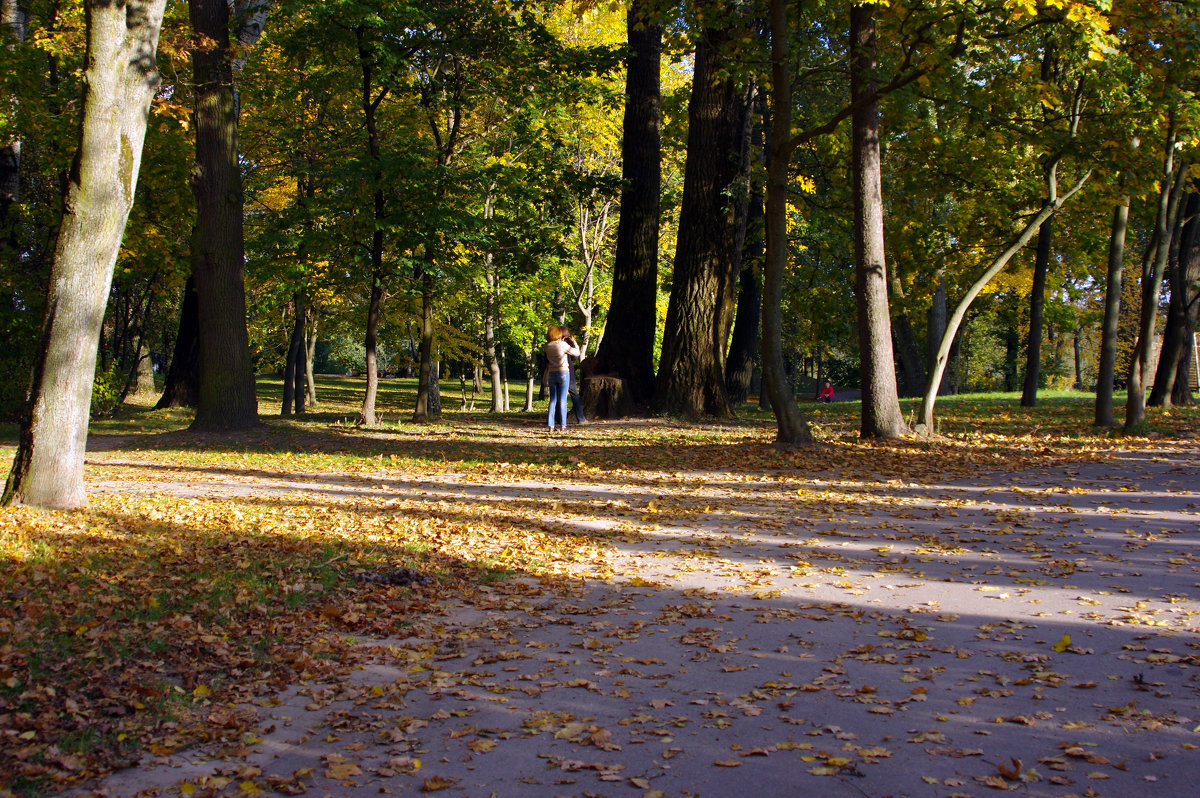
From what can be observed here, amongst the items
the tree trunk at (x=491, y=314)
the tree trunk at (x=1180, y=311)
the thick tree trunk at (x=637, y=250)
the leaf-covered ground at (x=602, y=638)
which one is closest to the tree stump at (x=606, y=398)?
the thick tree trunk at (x=637, y=250)

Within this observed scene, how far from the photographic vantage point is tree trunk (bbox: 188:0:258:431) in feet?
49.8

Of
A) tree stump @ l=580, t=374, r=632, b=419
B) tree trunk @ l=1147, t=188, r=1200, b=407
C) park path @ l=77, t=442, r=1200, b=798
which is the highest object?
tree trunk @ l=1147, t=188, r=1200, b=407

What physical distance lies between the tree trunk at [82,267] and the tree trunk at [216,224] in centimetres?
760

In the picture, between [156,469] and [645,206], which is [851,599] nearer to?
[156,469]

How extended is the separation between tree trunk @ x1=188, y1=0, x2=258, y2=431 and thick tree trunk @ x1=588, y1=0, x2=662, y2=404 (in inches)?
277

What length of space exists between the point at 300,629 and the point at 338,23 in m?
13.0

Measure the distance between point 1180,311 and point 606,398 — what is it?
39.1 feet

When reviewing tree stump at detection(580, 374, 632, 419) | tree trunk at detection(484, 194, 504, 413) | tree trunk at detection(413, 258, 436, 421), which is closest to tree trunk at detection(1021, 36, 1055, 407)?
tree stump at detection(580, 374, 632, 419)

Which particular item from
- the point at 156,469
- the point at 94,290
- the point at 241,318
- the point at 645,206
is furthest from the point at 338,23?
the point at 94,290

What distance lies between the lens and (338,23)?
50.6 ft

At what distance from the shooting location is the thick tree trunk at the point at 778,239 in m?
12.8

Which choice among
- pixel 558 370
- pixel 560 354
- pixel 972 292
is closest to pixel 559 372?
pixel 558 370

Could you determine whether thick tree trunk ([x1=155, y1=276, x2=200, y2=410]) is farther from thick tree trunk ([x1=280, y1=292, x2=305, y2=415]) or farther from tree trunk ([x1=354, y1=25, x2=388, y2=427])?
tree trunk ([x1=354, y1=25, x2=388, y2=427])

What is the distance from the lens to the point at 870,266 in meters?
13.8
